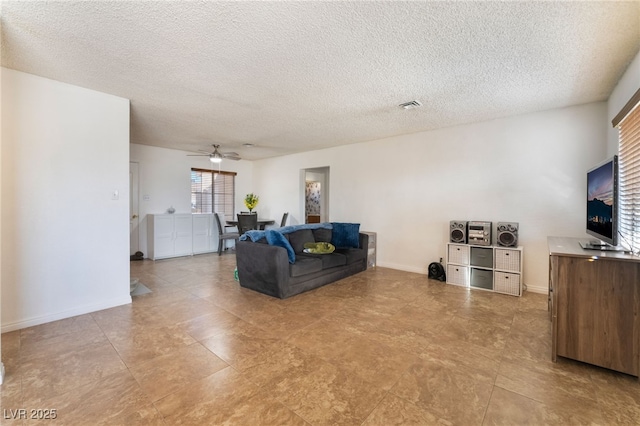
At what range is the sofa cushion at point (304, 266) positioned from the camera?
354 cm

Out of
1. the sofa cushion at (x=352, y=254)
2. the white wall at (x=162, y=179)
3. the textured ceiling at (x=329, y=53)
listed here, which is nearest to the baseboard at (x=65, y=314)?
the textured ceiling at (x=329, y=53)

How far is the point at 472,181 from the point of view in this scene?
4.23 metres

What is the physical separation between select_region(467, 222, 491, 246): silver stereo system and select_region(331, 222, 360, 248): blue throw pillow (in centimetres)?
181

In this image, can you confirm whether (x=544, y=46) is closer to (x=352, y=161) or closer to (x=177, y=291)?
(x=352, y=161)

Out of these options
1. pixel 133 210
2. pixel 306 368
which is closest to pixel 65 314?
pixel 306 368

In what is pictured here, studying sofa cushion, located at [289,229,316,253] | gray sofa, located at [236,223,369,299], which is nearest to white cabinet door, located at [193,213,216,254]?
gray sofa, located at [236,223,369,299]

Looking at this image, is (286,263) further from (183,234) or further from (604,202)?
(183,234)

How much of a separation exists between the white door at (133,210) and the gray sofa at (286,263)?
340 centimetres

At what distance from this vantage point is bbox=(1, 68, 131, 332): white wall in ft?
8.49

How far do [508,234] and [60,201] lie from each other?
551 cm

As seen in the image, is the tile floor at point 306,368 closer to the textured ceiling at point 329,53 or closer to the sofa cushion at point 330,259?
the sofa cushion at point 330,259

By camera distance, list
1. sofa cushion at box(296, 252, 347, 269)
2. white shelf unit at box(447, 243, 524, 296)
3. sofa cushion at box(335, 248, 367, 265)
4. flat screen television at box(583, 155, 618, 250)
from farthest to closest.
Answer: sofa cushion at box(335, 248, 367, 265) → sofa cushion at box(296, 252, 347, 269) → white shelf unit at box(447, 243, 524, 296) → flat screen television at box(583, 155, 618, 250)

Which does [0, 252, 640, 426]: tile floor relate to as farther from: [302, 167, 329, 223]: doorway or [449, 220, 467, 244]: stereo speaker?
[302, 167, 329, 223]: doorway

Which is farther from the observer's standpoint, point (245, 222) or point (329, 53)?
point (245, 222)
